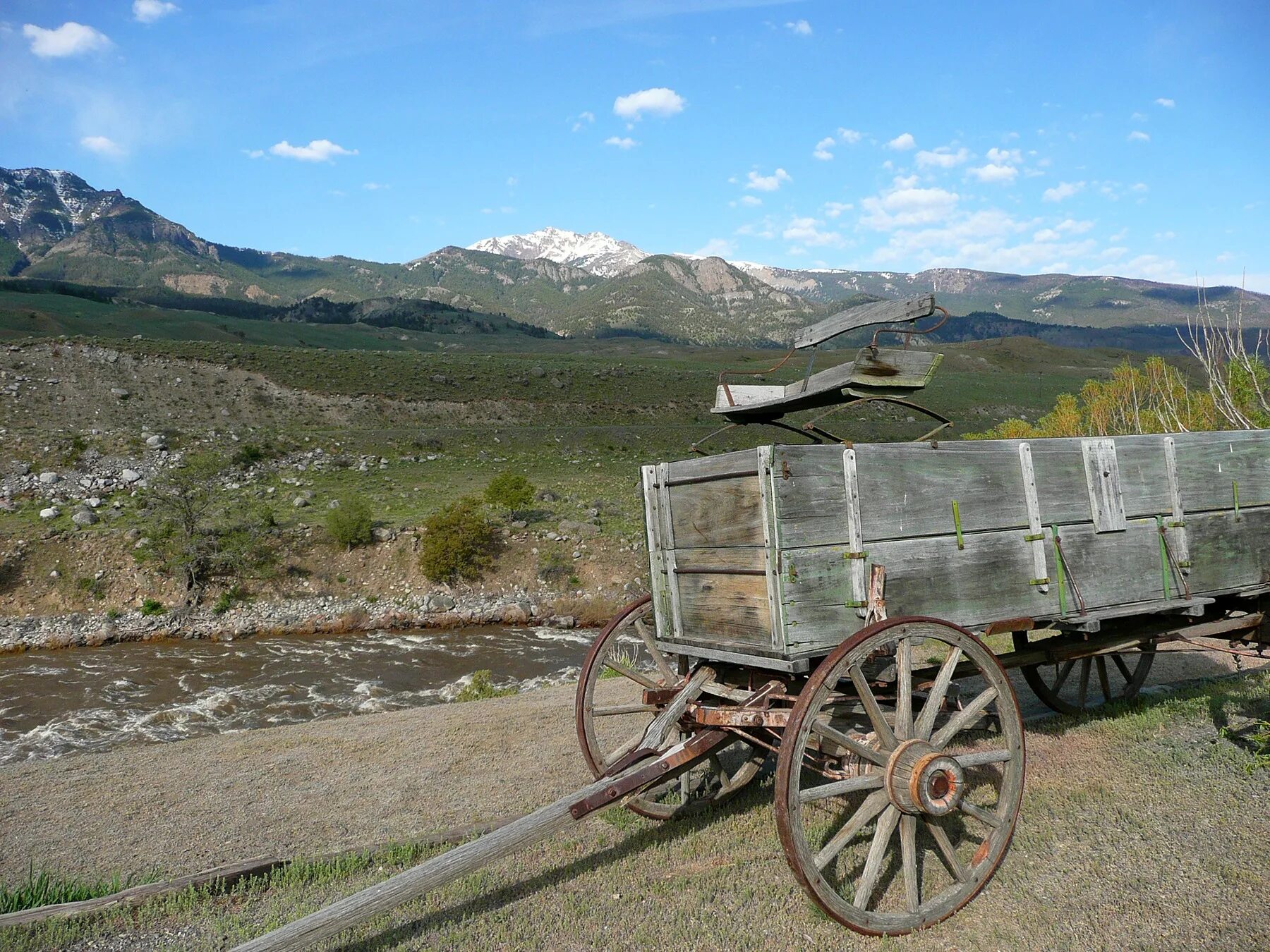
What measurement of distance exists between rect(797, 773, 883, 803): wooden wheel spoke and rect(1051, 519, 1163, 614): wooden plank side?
1789 millimetres

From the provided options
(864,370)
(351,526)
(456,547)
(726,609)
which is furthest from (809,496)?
(351,526)

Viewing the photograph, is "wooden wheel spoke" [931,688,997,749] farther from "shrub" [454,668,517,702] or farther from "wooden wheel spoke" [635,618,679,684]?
"shrub" [454,668,517,702]

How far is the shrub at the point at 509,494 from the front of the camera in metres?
27.0

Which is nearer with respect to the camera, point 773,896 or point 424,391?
point 773,896

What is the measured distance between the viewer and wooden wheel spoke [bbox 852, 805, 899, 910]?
3641 mm

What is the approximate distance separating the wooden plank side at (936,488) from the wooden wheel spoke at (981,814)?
132 centimetres

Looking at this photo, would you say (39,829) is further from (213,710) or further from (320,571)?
(320,571)

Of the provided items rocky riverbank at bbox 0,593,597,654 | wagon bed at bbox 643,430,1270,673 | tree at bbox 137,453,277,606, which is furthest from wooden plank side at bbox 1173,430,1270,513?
tree at bbox 137,453,277,606

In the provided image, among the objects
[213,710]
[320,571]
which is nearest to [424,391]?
[320,571]

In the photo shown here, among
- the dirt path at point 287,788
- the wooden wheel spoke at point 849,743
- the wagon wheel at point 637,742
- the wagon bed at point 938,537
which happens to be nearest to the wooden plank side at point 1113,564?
the wagon bed at point 938,537

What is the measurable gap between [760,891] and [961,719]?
1385 mm

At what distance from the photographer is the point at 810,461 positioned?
4000mm

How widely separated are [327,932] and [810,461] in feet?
9.42

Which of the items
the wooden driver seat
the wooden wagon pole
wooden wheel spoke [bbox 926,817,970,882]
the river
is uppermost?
the wooden driver seat
